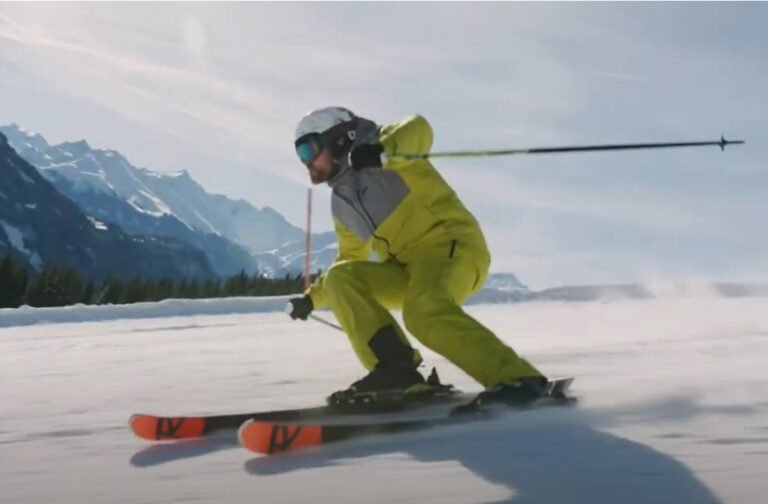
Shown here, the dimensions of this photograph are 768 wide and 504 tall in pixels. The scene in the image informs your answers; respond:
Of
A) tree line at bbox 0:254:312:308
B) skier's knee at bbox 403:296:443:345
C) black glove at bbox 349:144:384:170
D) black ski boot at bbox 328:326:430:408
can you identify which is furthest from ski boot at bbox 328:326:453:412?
tree line at bbox 0:254:312:308

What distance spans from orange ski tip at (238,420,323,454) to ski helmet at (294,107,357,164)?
5.69 feet

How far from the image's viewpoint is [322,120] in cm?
462

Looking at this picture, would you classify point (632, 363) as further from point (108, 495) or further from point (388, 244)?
point (108, 495)

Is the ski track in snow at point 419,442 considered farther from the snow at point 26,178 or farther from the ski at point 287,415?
the snow at point 26,178

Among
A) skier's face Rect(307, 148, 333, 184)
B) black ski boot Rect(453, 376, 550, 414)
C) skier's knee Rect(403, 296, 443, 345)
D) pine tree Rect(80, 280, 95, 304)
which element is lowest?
black ski boot Rect(453, 376, 550, 414)

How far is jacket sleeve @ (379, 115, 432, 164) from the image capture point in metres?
4.59

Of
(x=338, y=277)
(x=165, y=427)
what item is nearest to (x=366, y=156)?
(x=338, y=277)

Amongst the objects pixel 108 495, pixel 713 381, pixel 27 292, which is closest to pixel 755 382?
pixel 713 381

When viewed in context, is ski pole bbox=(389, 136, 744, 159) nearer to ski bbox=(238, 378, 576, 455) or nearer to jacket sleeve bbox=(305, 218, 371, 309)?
jacket sleeve bbox=(305, 218, 371, 309)

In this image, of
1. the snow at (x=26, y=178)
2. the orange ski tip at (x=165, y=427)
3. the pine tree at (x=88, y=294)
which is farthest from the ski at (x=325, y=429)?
the snow at (x=26, y=178)

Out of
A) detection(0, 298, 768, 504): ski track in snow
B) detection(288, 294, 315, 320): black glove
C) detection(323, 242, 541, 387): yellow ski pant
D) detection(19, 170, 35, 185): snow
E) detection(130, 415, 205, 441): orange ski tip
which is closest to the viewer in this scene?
detection(0, 298, 768, 504): ski track in snow

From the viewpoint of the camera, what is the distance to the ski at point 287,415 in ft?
12.3

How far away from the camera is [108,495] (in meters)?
2.66

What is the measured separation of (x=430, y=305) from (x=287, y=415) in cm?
77
